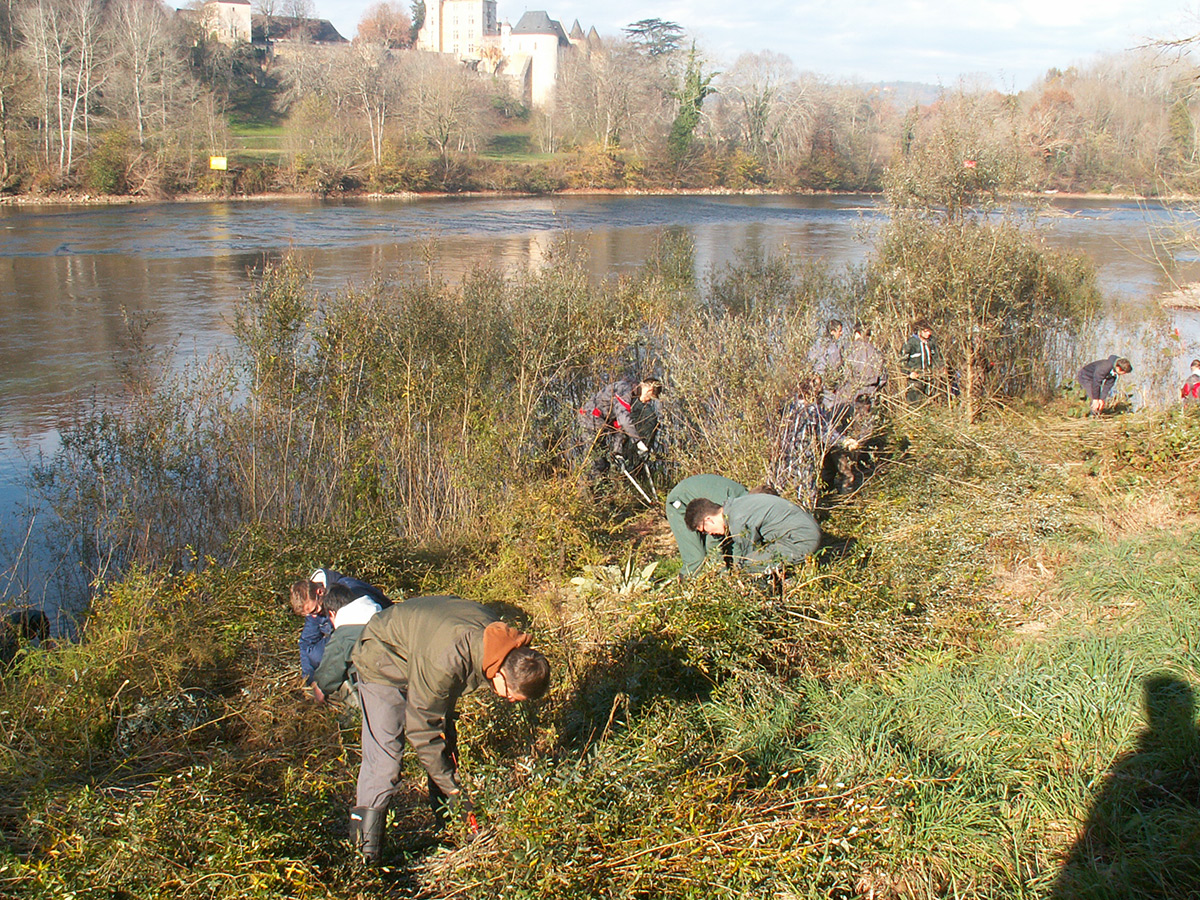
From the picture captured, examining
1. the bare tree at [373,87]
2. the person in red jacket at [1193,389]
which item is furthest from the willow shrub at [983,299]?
the bare tree at [373,87]

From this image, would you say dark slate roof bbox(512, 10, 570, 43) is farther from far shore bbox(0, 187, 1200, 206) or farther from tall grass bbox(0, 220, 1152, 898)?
tall grass bbox(0, 220, 1152, 898)

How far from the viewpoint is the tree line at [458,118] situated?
1320 inches

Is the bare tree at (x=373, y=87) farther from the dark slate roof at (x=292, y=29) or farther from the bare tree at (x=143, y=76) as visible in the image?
the dark slate roof at (x=292, y=29)

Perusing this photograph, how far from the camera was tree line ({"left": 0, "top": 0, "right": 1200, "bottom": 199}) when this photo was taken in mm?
33531

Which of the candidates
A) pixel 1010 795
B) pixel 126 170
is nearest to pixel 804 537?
pixel 1010 795

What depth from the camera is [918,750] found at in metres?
4.16

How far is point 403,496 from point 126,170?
40.3 meters

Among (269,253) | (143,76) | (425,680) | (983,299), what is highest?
(143,76)

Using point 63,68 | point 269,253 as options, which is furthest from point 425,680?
point 63,68

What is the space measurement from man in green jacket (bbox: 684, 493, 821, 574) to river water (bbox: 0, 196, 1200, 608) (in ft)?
17.5

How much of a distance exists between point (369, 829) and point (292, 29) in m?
104

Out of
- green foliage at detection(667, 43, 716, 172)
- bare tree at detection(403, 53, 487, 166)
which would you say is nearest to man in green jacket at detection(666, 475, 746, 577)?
bare tree at detection(403, 53, 487, 166)

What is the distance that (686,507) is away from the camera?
19.4 feet

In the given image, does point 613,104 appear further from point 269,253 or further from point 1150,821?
point 1150,821
